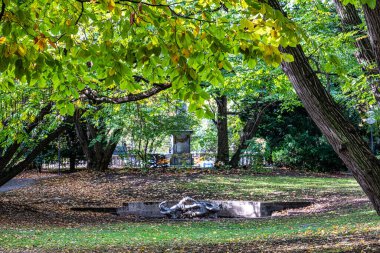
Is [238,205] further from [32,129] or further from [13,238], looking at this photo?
[13,238]

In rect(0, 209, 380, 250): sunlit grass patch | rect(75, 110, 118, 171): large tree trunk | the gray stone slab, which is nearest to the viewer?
rect(0, 209, 380, 250): sunlit grass patch

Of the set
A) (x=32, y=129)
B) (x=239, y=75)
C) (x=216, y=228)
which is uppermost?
(x=239, y=75)

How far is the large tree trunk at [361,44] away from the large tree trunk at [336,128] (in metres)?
3.36

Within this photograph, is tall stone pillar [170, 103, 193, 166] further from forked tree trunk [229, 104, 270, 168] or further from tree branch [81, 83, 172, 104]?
tree branch [81, 83, 172, 104]

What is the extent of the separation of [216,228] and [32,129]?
575 centimetres

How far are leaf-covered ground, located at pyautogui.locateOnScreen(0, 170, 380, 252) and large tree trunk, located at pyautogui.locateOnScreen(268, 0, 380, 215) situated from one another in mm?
1316

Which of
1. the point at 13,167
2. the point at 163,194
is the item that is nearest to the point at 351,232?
the point at 13,167

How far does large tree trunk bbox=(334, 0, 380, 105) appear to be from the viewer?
356 inches

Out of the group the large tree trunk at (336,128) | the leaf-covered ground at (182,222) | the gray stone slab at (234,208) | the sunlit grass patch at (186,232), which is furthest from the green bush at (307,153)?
the large tree trunk at (336,128)

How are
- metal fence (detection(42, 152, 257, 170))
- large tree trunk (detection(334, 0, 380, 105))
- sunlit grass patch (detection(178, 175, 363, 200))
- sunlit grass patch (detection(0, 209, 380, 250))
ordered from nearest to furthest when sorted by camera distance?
large tree trunk (detection(334, 0, 380, 105)) < sunlit grass patch (detection(0, 209, 380, 250)) < sunlit grass patch (detection(178, 175, 363, 200)) < metal fence (detection(42, 152, 257, 170))

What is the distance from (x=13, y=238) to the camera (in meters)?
10.7

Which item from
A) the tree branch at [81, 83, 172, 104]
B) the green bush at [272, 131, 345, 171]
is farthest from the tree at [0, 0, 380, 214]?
the green bush at [272, 131, 345, 171]

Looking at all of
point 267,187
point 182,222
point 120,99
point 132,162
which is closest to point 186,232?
point 182,222

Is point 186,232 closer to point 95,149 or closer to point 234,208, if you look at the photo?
point 234,208
